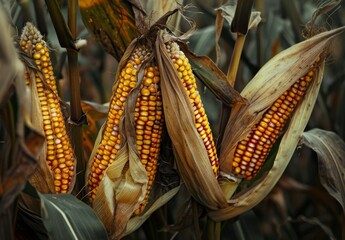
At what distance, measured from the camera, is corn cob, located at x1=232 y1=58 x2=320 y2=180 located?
139cm

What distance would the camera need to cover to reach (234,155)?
1.41m

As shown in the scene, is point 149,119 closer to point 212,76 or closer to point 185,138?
point 185,138

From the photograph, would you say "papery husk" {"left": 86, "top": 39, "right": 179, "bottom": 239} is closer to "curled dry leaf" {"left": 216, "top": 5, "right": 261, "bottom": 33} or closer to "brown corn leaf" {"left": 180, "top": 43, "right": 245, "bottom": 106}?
"brown corn leaf" {"left": 180, "top": 43, "right": 245, "bottom": 106}

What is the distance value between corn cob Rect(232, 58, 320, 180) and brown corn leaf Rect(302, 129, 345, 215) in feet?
0.59

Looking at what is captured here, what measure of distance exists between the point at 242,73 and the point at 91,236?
1575mm

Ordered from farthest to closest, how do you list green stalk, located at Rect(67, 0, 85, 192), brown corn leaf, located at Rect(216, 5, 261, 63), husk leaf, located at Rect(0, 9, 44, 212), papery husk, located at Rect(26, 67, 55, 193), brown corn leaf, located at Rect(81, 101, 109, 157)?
brown corn leaf, located at Rect(81, 101, 109, 157) < brown corn leaf, located at Rect(216, 5, 261, 63) < green stalk, located at Rect(67, 0, 85, 192) < papery husk, located at Rect(26, 67, 55, 193) < husk leaf, located at Rect(0, 9, 44, 212)

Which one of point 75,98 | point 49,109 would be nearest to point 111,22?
point 75,98

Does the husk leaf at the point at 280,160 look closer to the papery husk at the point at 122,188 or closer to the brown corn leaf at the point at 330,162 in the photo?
the brown corn leaf at the point at 330,162

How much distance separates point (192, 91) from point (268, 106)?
0.71 ft

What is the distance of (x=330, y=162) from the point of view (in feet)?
5.12

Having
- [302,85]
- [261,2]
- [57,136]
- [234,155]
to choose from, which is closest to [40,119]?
[57,136]

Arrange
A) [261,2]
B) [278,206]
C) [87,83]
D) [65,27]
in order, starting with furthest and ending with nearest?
1. [87,83]
2. [278,206]
3. [261,2]
4. [65,27]

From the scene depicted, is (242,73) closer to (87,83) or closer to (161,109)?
(87,83)

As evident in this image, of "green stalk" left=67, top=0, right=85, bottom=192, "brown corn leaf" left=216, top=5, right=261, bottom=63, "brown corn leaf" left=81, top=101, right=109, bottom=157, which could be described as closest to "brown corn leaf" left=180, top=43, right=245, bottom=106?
"brown corn leaf" left=216, top=5, right=261, bottom=63
